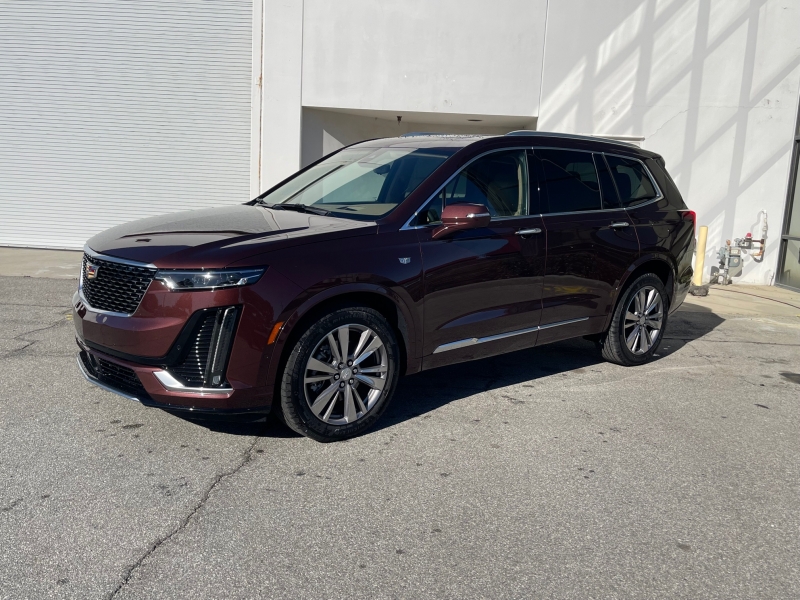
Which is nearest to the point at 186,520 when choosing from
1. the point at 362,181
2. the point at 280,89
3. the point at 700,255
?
the point at 362,181

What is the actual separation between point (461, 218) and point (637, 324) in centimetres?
265

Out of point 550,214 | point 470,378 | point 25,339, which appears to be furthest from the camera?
point 25,339

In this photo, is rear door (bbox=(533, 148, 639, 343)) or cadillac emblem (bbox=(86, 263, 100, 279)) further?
rear door (bbox=(533, 148, 639, 343))

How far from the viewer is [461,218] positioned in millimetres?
4594

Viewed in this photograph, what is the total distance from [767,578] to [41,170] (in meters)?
14.0

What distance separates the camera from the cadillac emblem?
430 centimetres

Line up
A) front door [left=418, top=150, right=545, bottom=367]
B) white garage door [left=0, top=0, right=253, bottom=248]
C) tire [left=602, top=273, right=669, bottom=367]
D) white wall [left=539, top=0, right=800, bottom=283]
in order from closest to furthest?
front door [left=418, top=150, right=545, bottom=367]
tire [left=602, top=273, right=669, bottom=367]
white wall [left=539, top=0, right=800, bottom=283]
white garage door [left=0, top=0, right=253, bottom=248]

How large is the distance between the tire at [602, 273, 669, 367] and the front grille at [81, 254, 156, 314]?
3989 millimetres

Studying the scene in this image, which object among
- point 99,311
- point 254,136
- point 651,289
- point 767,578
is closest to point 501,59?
point 254,136

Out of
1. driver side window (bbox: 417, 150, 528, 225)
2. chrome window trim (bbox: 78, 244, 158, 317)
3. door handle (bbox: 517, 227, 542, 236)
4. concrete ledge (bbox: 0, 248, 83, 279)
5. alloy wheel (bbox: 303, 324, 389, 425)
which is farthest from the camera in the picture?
concrete ledge (bbox: 0, 248, 83, 279)

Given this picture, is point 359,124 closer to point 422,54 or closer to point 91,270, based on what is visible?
point 422,54

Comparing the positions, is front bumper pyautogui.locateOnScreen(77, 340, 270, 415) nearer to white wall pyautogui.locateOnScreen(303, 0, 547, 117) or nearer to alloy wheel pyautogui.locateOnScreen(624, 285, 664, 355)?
alloy wheel pyautogui.locateOnScreen(624, 285, 664, 355)

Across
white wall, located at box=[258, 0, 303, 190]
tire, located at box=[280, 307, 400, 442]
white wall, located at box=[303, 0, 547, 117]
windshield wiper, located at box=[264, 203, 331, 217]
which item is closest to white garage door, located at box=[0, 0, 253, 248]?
white wall, located at box=[258, 0, 303, 190]

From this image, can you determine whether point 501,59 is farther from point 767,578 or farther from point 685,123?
point 767,578
